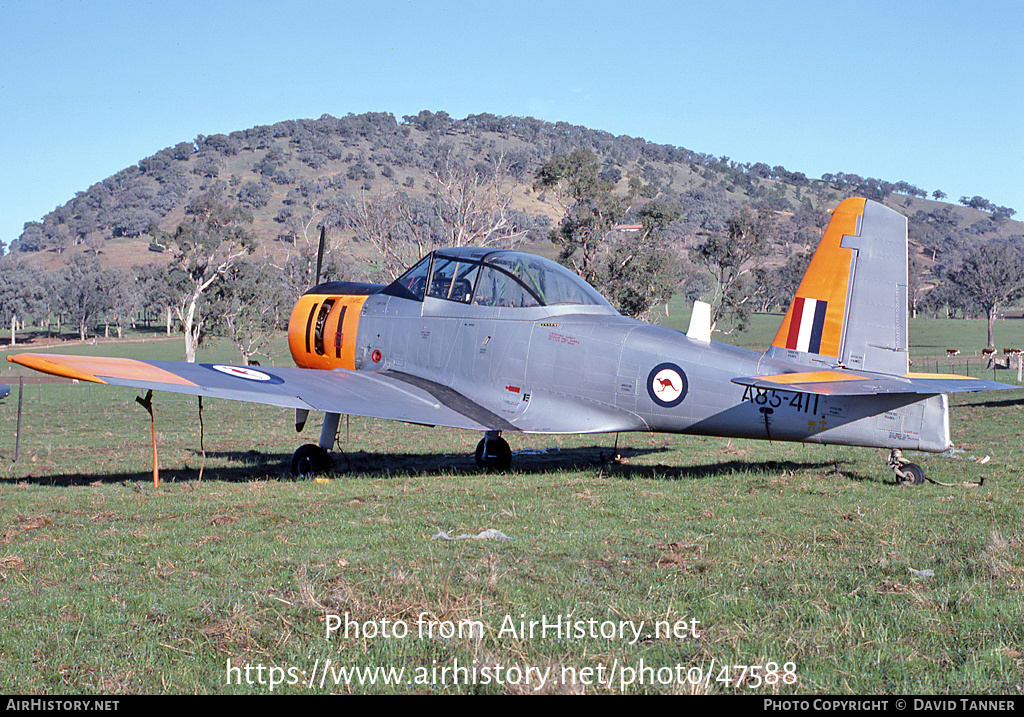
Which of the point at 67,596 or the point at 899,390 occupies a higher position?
the point at 899,390

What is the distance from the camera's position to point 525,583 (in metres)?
5.37

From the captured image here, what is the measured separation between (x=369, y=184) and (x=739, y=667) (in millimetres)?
187470

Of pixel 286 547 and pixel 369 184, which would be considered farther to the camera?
pixel 369 184

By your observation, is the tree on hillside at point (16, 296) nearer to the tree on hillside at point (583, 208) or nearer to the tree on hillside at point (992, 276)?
the tree on hillside at point (583, 208)

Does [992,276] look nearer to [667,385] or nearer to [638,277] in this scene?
[638,277]

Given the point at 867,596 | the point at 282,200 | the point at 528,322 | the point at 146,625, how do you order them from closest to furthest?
the point at 146,625 < the point at 867,596 < the point at 528,322 < the point at 282,200

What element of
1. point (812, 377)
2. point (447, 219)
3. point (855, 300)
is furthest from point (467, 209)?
point (812, 377)

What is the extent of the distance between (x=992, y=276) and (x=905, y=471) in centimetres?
7465

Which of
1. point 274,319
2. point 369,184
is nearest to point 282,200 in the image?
point 369,184

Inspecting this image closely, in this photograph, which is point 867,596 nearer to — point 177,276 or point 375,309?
point 375,309

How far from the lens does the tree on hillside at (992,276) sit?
72.9 meters

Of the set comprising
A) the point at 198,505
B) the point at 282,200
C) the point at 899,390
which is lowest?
the point at 198,505

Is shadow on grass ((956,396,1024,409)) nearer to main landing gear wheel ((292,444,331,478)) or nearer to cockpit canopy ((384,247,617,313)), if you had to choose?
cockpit canopy ((384,247,617,313))

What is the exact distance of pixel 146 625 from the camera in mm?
4625
